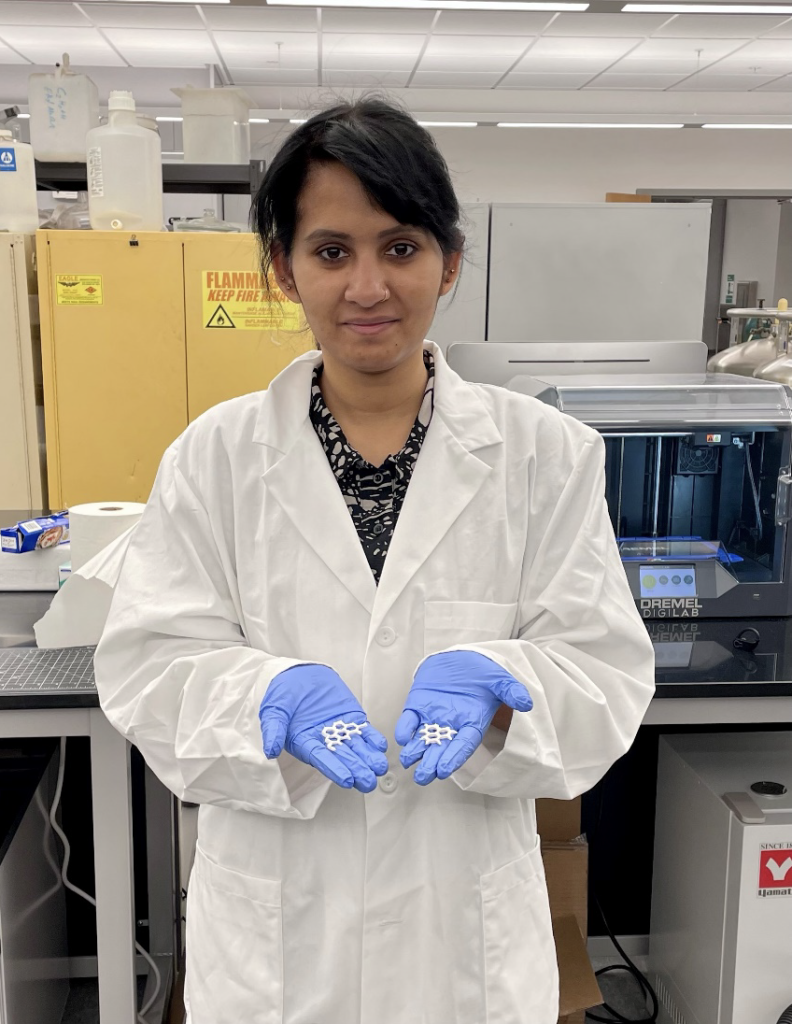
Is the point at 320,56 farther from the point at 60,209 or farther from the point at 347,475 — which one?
the point at 347,475

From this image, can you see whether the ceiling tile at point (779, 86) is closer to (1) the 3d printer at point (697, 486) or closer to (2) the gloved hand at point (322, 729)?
(1) the 3d printer at point (697, 486)

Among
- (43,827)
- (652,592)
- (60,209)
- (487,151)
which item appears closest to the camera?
(652,592)

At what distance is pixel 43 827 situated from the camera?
1.77 metres

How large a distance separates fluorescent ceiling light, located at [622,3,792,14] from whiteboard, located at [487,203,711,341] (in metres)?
2.48

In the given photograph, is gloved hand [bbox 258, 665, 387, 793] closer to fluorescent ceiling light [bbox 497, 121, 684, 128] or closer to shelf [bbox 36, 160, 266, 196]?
shelf [bbox 36, 160, 266, 196]

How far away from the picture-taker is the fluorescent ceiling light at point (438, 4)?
16.0 feet

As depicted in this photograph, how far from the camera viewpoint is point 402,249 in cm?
94

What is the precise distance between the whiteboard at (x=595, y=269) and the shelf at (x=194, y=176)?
3.35ft

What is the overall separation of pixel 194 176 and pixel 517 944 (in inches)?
83.9

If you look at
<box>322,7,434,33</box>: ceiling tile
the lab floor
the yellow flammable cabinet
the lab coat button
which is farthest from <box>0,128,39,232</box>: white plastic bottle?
<box>322,7,434,33</box>: ceiling tile

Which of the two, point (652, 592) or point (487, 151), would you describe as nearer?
point (652, 592)

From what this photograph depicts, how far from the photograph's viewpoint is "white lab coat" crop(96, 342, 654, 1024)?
Result: 3.06 ft

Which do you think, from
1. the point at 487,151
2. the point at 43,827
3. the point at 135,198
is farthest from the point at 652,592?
the point at 487,151

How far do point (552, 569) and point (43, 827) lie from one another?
1.29 metres
